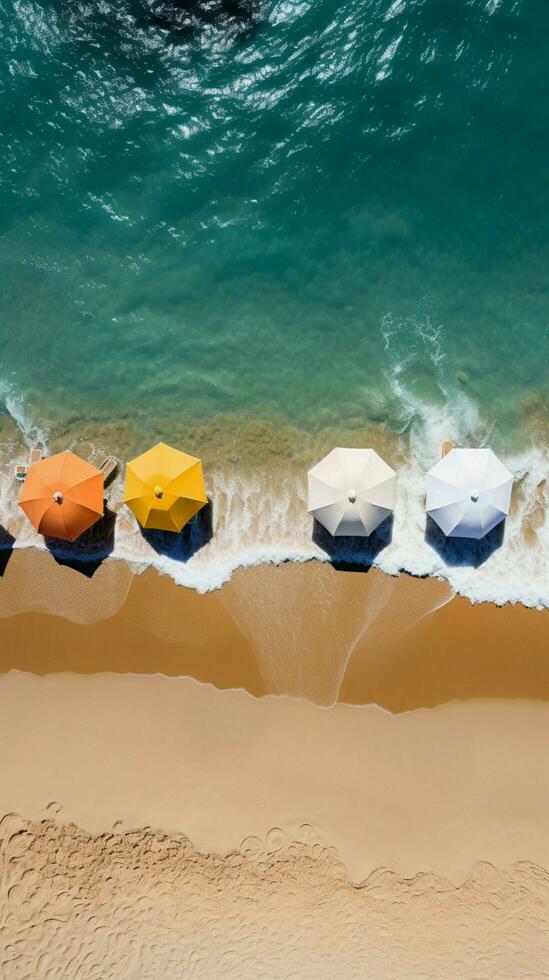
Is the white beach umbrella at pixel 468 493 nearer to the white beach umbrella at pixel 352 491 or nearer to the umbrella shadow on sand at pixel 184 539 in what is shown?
the white beach umbrella at pixel 352 491

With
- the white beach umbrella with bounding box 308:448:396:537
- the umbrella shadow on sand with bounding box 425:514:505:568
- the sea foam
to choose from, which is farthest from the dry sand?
the white beach umbrella with bounding box 308:448:396:537

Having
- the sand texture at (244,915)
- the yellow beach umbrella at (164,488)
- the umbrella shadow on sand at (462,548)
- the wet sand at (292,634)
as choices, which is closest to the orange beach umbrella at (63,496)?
the yellow beach umbrella at (164,488)


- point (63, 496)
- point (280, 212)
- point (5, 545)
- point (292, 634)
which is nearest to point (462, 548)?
point (292, 634)

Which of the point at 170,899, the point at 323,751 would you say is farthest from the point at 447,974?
the point at 170,899

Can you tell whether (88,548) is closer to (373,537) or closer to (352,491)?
(352,491)

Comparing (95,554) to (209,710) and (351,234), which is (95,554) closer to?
(209,710)

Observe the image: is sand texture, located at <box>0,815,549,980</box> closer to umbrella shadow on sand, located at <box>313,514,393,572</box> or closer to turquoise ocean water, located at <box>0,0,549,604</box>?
umbrella shadow on sand, located at <box>313,514,393,572</box>
